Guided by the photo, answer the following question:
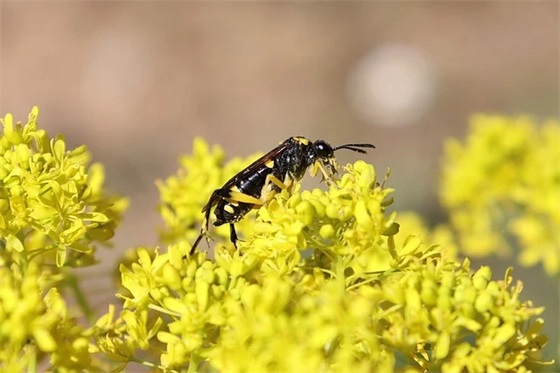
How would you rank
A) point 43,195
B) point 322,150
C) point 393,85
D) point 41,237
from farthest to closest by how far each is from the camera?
1. point 393,85
2. point 322,150
3. point 41,237
4. point 43,195

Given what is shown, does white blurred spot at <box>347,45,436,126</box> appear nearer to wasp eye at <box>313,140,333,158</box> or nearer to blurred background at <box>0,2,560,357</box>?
blurred background at <box>0,2,560,357</box>

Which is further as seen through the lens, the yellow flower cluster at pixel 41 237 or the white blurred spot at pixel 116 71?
the white blurred spot at pixel 116 71

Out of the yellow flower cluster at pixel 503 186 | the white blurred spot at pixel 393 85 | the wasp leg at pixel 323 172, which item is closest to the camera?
the wasp leg at pixel 323 172

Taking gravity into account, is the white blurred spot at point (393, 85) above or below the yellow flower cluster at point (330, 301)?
above

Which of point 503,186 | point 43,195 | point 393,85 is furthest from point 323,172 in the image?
point 393,85

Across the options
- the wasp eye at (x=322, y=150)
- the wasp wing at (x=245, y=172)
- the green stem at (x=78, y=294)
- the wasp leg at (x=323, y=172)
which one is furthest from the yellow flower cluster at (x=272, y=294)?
the wasp eye at (x=322, y=150)

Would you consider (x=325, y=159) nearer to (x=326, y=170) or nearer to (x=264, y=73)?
(x=326, y=170)

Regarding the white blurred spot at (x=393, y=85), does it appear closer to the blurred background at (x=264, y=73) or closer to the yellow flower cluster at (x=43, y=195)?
the blurred background at (x=264, y=73)
